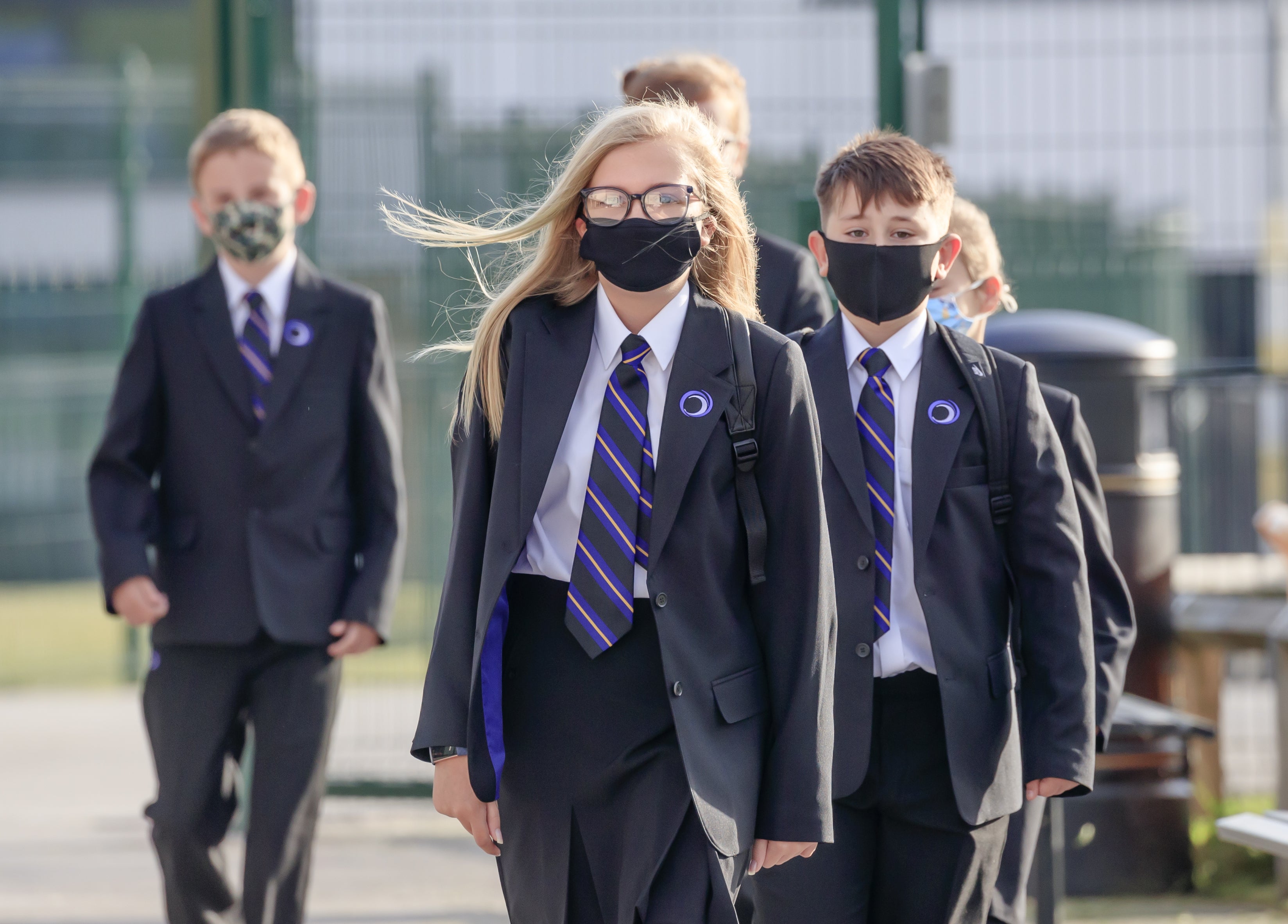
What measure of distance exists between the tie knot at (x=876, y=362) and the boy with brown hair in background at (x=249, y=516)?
1.57 m

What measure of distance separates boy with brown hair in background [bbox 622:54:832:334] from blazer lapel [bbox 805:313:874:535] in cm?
66

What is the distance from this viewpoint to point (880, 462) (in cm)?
328

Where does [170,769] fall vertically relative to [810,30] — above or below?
below

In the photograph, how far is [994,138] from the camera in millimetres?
6324

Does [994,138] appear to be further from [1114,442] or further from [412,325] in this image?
[412,325]

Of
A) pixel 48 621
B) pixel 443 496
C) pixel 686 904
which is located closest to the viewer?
pixel 686 904

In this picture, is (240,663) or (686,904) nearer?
(686,904)

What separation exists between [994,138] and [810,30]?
0.85 metres

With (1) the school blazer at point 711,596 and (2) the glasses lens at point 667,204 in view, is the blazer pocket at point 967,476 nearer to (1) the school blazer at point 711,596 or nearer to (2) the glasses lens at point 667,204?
(1) the school blazer at point 711,596

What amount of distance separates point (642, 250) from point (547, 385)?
10.8 inches

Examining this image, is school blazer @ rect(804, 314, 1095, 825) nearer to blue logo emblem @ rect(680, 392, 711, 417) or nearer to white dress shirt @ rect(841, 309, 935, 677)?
white dress shirt @ rect(841, 309, 935, 677)

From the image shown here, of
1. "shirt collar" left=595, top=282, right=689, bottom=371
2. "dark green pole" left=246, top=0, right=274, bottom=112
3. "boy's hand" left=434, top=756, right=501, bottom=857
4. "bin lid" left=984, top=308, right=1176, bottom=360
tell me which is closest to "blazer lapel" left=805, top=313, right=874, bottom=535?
"shirt collar" left=595, top=282, right=689, bottom=371

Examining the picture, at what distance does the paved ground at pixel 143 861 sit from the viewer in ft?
17.6

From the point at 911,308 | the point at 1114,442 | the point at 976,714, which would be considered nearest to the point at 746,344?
the point at 911,308
